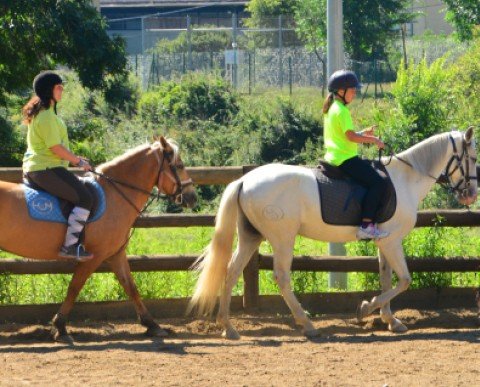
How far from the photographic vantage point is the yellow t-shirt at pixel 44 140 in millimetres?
9430

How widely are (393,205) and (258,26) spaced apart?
41.7 meters

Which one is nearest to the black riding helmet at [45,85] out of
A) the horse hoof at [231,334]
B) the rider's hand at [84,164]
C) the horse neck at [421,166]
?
the rider's hand at [84,164]

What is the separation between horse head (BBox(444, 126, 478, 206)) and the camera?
416 inches

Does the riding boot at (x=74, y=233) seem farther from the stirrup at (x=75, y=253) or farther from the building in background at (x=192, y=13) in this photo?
the building in background at (x=192, y=13)

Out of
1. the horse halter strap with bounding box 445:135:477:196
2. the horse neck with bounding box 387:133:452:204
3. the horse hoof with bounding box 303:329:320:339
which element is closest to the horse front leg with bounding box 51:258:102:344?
the horse hoof with bounding box 303:329:320:339

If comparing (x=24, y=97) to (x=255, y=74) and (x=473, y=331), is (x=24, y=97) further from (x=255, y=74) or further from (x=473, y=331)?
(x=255, y=74)

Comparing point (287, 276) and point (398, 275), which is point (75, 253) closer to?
point (287, 276)

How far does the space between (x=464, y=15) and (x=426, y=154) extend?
35.7m

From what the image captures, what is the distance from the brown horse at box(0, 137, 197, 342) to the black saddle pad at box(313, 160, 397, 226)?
4.29 ft

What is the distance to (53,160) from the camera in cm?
960

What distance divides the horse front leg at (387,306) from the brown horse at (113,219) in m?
2.12

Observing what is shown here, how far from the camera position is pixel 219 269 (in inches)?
403

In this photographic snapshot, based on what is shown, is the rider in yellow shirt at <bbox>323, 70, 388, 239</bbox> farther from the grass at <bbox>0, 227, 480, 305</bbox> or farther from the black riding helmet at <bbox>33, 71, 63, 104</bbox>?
the black riding helmet at <bbox>33, 71, 63, 104</bbox>

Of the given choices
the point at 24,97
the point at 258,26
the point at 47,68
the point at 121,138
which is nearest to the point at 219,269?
the point at 47,68
